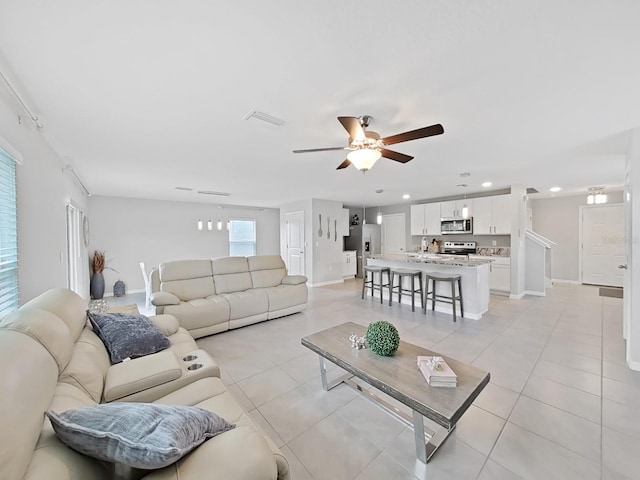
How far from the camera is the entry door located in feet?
24.3

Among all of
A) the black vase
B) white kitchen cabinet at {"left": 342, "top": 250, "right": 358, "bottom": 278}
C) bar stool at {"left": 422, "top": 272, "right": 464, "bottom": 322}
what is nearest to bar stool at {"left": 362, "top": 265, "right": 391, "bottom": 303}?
bar stool at {"left": 422, "top": 272, "right": 464, "bottom": 322}

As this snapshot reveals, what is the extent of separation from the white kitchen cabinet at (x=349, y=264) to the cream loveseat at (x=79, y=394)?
6.20 m

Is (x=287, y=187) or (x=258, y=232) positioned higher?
(x=287, y=187)

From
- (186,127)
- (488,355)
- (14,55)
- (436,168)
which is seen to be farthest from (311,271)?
(14,55)

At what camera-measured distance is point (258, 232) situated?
894 cm

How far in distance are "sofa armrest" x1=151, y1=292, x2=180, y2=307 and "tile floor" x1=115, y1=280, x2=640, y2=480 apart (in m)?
0.78

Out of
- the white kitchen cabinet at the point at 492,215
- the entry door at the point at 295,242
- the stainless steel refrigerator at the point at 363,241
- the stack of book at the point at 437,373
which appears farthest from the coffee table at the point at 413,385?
the stainless steel refrigerator at the point at 363,241

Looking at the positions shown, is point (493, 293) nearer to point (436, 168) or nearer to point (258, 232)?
point (436, 168)

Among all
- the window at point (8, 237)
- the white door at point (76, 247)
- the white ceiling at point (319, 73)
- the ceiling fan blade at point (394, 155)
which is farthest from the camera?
the white door at point (76, 247)

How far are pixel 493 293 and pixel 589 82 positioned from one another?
518 centimetres

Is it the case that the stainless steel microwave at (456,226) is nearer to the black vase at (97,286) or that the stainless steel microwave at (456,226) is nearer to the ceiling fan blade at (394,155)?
the ceiling fan blade at (394,155)

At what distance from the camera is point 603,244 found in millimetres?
6363

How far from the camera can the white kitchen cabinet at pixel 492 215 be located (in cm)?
573

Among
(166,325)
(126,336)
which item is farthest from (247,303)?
(126,336)
